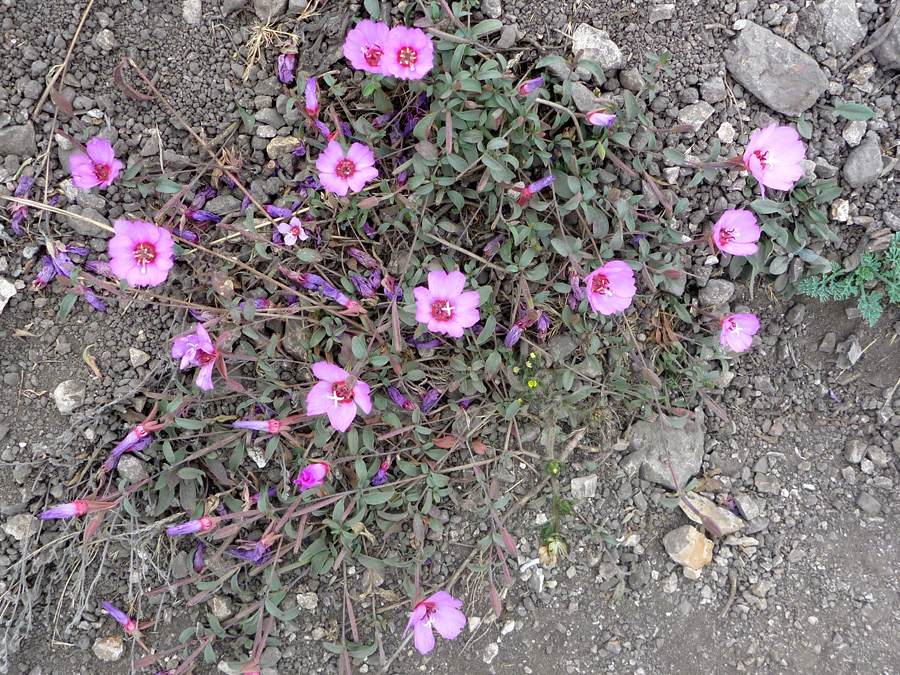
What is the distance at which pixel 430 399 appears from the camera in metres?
2.79

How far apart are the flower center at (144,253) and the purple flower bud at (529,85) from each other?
157 centimetres

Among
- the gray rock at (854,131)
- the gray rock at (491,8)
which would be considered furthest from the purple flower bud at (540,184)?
the gray rock at (854,131)

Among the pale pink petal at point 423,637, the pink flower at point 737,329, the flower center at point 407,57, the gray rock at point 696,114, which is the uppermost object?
the flower center at point 407,57

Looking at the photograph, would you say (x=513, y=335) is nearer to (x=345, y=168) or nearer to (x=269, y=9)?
(x=345, y=168)

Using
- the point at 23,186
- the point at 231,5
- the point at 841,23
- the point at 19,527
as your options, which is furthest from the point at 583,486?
the point at 23,186

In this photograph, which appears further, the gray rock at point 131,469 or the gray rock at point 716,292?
the gray rock at point 716,292

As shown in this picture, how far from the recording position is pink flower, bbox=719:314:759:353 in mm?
2746

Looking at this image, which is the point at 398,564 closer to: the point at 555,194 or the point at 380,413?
the point at 380,413

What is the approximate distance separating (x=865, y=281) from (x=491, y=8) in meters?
2.05

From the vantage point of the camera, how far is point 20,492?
2699 mm

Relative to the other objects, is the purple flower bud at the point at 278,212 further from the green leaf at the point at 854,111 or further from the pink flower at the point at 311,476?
the green leaf at the point at 854,111

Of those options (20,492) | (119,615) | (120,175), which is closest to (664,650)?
(119,615)

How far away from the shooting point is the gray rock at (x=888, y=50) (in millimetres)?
2774

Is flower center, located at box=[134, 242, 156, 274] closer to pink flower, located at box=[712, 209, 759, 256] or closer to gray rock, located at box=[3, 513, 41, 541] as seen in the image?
gray rock, located at box=[3, 513, 41, 541]
